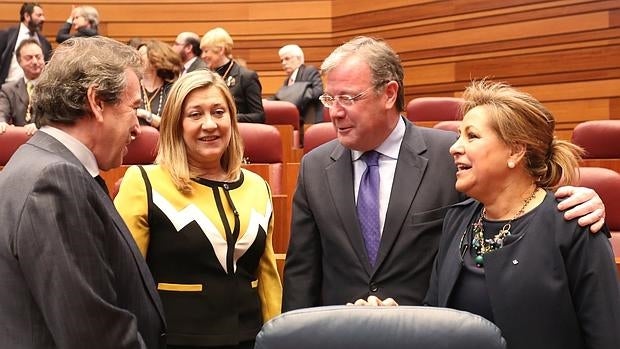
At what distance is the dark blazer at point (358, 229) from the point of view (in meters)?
1.87

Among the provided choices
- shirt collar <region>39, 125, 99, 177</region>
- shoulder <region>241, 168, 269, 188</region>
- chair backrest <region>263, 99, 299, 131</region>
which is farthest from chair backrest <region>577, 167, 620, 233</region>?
chair backrest <region>263, 99, 299, 131</region>

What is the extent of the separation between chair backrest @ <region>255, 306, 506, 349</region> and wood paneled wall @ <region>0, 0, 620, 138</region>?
4.52 metres

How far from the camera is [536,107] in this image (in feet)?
5.47

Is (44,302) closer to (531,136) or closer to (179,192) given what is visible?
(179,192)

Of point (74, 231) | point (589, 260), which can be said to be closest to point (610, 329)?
point (589, 260)

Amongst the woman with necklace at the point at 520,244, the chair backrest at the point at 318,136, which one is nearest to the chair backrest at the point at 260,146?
the chair backrest at the point at 318,136

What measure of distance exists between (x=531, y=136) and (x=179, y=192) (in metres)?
0.74

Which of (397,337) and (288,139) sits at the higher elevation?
(397,337)

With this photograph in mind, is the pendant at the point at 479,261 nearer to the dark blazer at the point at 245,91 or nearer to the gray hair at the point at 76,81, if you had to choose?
the gray hair at the point at 76,81

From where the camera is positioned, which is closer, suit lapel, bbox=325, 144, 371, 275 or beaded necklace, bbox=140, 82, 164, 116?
suit lapel, bbox=325, 144, 371, 275

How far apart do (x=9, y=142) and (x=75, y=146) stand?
2.39 meters

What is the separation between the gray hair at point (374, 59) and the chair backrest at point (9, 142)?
6.62ft

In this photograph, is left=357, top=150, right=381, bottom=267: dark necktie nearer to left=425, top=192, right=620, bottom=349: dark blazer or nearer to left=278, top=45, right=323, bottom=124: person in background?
left=425, top=192, right=620, bottom=349: dark blazer

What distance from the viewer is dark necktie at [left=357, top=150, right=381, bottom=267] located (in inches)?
75.2
